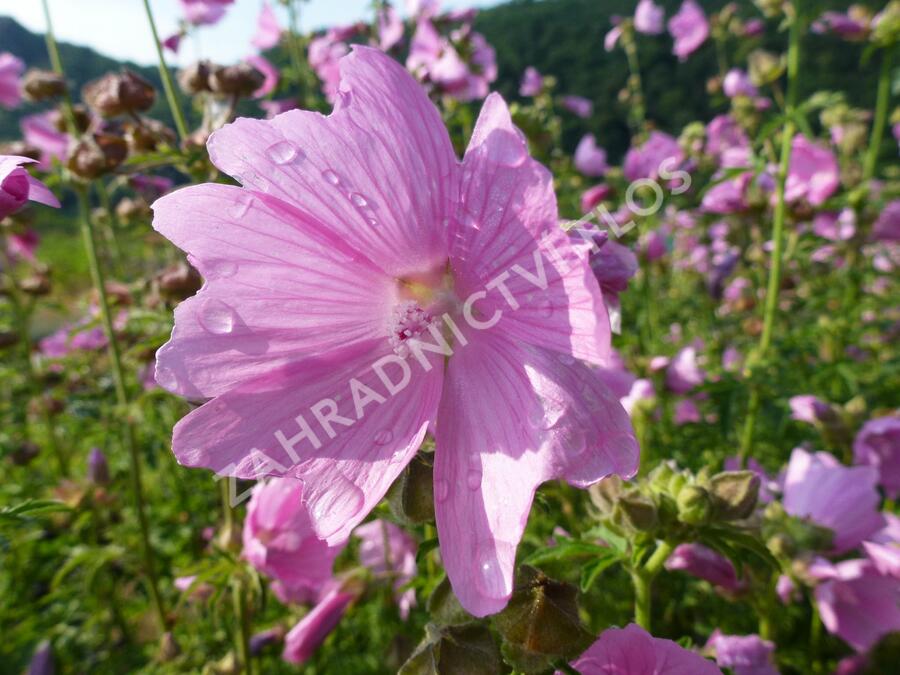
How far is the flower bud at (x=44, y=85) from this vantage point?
5.78ft

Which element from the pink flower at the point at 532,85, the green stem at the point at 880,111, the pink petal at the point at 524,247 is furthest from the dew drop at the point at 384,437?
the pink flower at the point at 532,85

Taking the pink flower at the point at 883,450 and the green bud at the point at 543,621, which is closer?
the green bud at the point at 543,621

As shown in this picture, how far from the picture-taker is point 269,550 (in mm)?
1108

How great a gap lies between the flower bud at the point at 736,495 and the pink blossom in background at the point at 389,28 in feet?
7.81

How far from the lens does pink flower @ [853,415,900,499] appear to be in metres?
1.65

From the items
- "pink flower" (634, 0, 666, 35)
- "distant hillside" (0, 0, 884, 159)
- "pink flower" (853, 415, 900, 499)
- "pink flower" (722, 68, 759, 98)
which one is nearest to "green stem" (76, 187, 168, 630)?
"pink flower" (853, 415, 900, 499)

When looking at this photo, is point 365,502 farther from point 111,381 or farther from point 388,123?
point 111,381

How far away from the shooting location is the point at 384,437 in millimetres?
687

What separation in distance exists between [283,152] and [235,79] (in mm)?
777

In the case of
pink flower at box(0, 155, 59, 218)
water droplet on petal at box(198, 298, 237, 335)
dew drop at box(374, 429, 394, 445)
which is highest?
pink flower at box(0, 155, 59, 218)

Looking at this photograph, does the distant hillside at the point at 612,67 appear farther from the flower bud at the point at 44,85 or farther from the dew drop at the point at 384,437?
the dew drop at the point at 384,437

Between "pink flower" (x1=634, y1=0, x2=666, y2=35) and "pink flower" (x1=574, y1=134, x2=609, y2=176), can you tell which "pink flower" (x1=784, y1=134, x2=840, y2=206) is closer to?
"pink flower" (x1=574, y1=134, x2=609, y2=176)

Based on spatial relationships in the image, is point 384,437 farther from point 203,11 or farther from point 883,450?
point 203,11

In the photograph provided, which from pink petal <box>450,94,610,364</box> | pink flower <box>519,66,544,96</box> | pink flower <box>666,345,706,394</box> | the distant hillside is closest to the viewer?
pink petal <box>450,94,610,364</box>
